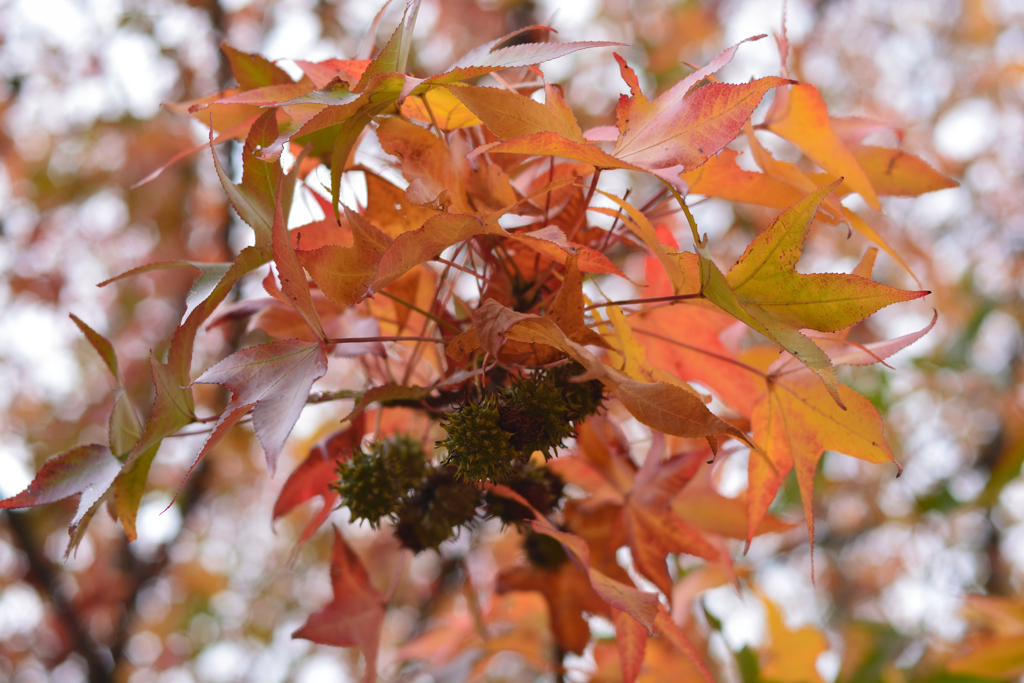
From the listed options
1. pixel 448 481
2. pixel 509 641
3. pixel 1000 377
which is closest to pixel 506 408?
pixel 448 481

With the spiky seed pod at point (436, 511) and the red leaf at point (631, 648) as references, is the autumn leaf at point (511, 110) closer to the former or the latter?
the spiky seed pod at point (436, 511)

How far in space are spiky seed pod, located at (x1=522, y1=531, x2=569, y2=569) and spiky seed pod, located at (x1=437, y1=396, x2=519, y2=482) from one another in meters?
0.39

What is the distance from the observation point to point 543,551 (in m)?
1.13

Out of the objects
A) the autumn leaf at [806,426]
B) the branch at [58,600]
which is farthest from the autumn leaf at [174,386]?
the branch at [58,600]

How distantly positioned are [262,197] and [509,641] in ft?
3.77

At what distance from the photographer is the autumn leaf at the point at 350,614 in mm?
1016

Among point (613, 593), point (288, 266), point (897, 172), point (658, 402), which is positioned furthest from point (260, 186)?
point (897, 172)

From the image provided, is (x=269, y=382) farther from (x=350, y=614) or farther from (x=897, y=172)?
(x=897, y=172)

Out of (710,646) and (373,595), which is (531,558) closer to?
(373,595)

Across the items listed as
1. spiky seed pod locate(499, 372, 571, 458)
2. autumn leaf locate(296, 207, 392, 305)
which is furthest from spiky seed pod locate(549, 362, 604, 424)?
autumn leaf locate(296, 207, 392, 305)

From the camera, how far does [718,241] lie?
3.71 meters

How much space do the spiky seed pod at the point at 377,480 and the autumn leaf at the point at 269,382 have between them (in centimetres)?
25

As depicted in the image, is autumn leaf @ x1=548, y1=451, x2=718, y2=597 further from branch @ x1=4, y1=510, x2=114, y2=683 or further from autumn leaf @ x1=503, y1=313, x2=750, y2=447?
branch @ x1=4, y1=510, x2=114, y2=683

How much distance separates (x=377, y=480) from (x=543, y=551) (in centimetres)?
34
